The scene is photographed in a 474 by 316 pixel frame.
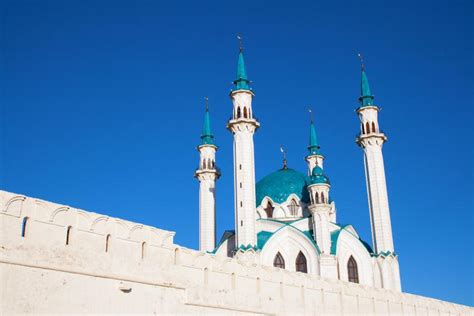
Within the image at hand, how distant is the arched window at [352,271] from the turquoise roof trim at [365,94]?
10.5 m

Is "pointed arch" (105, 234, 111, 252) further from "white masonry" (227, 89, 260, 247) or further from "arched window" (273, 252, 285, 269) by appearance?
"arched window" (273, 252, 285, 269)

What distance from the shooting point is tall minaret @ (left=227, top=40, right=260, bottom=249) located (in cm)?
2966

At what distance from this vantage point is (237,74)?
34.5 m

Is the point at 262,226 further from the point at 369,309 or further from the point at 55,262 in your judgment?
the point at 55,262

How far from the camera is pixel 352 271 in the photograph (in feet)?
109

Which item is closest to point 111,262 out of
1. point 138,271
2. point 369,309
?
point 138,271

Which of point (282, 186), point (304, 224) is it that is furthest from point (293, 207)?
point (304, 224)

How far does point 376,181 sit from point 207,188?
35.4ft

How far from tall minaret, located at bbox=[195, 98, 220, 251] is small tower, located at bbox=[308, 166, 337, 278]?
661 cm

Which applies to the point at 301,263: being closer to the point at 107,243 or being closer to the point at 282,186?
the point at 282,186

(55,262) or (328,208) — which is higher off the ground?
(328,208)

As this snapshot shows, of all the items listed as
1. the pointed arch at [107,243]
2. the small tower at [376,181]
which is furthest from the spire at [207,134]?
the pointed arch at [107,243]

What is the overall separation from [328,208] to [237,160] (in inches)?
247

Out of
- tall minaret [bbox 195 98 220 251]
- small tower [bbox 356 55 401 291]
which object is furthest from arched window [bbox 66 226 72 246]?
small tower [bbox 356 55 401 291]
